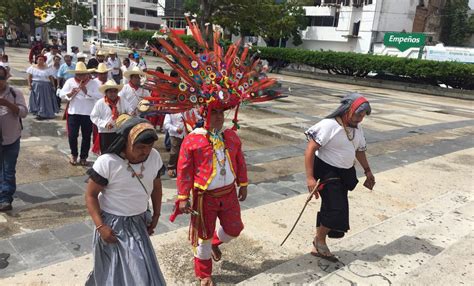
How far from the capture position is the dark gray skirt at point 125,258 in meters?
2.55

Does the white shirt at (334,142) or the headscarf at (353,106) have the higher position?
the headscarf at (353,106)

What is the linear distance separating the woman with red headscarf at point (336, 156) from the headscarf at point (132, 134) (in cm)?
166

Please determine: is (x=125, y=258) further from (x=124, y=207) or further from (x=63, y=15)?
(x=63, y=15)

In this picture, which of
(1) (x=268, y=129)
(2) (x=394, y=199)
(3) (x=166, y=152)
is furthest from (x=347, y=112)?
(1) (x=268, y=129)

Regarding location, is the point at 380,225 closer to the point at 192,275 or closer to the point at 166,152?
the point at 192,275

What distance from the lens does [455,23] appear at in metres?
48.0

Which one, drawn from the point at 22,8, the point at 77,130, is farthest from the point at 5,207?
the point at 22,8

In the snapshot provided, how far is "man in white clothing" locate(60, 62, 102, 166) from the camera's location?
6.34 metres

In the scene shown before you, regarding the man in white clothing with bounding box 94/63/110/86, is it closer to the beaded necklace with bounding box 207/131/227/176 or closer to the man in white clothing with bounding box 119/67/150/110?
the man in white clothing with bounding box 119/67/150/110

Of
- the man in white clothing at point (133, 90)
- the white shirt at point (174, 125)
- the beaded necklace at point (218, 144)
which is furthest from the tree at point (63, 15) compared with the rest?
the beaded necklace at point (218, 144)

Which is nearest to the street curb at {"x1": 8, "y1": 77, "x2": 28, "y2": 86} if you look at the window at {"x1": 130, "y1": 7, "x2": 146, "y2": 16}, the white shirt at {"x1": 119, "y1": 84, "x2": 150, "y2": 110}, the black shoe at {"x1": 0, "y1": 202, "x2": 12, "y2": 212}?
the white shirt at {"x1": 119, "y1": 84, "x2": 150, "y2": 110}

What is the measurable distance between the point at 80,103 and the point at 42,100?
4.18m

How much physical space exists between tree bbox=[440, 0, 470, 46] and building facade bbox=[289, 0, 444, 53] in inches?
77.3

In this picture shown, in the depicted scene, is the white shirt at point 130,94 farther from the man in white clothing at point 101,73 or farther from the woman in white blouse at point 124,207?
the woman in white blouse at point 124,207
